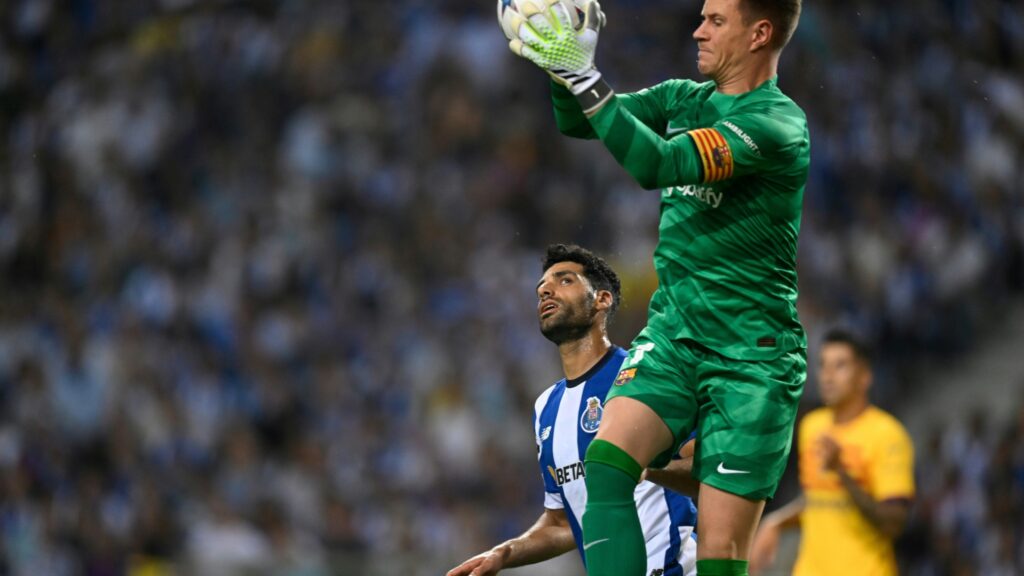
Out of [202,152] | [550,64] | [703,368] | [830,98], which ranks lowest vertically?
[703,368]

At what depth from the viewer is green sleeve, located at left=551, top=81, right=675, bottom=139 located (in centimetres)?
487

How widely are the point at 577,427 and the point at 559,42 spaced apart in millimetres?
1806

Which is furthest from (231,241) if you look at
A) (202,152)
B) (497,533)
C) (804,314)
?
(804,314)

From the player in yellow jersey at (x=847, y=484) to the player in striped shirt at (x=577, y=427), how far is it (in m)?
2.05

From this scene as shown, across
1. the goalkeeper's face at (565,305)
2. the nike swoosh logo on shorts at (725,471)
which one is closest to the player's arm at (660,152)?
the nike swoosh logo on shorts at (725,471)

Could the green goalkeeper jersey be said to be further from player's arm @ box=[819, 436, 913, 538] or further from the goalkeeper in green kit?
player's arm @ box=[819, 436, 913, 538]

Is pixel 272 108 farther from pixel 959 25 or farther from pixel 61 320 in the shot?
pixel 959 25

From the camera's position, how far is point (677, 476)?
5008mm

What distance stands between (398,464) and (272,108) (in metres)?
4.40

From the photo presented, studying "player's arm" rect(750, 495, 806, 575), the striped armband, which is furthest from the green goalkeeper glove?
"player's arm" rect(750, 495, 806, 575)

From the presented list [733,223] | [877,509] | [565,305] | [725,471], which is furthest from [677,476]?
[877,509]

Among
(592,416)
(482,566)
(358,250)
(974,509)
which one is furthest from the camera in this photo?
(358,250)

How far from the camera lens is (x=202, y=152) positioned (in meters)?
14.9

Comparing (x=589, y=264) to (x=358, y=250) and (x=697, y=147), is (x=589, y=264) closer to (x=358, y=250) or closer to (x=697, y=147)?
(x=697, y=147)
